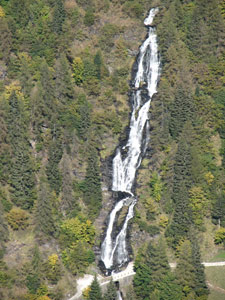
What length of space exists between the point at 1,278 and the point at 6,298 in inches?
181

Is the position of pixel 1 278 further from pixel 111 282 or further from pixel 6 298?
pixel 111 282

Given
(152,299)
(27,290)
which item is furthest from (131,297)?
(27,290)

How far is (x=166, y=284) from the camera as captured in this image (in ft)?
653

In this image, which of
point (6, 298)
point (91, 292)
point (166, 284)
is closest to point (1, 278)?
point (6, 298)

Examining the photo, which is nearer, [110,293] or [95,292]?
[110,293]

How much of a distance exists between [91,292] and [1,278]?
17.2m

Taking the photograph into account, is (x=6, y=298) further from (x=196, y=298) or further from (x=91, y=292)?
(x=196, y=298)

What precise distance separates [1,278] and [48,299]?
9.85m

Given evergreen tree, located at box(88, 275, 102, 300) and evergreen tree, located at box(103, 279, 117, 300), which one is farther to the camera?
evergreen tree, located at box(88, 275, 102, 300)

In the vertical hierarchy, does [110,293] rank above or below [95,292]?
below

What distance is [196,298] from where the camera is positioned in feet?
655

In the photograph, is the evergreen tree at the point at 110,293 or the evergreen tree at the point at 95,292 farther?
the evergreen tree at the point at 95,292

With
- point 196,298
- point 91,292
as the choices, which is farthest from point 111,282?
point 196,298

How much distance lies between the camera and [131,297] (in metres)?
200
